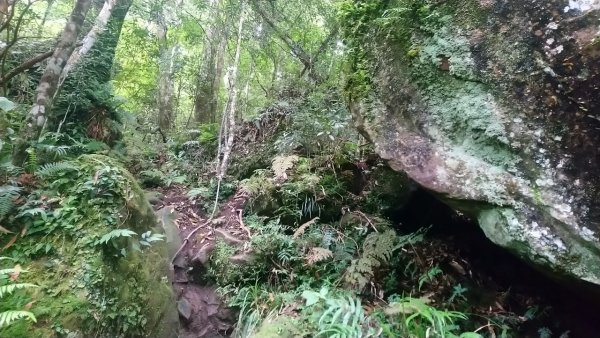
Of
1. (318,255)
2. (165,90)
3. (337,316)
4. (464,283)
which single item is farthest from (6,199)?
(165,90)

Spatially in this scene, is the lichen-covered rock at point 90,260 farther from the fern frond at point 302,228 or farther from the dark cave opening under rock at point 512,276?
the dark cave opening under rock at point 512,276

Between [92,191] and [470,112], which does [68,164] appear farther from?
[470,112]

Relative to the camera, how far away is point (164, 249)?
511cm

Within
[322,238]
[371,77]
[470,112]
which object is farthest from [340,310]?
[371,77]

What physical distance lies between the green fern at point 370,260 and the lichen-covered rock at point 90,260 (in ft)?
7.09

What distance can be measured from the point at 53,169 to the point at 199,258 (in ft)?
7.36

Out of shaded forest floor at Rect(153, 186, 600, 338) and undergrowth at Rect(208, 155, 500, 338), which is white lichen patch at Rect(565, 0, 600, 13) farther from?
undergrowth at Rect(208, 155, 500, 338)

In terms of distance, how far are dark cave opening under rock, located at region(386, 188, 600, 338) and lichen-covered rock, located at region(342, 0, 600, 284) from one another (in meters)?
0.41

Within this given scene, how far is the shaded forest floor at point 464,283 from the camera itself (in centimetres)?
365

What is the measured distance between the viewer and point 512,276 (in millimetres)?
4043

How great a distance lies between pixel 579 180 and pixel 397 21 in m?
2.28

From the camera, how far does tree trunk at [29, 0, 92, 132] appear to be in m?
4.79

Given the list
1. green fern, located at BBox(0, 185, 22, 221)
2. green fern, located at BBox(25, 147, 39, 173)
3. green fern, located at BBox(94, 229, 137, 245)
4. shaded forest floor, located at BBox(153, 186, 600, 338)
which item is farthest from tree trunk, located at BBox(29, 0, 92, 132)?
shaded forest floor, located at BBox(153, 186, 600, 338)

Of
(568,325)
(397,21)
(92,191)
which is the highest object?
(397,21)
